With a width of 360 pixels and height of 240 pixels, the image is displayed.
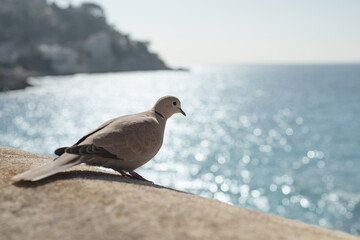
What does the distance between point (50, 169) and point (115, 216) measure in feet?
5.20

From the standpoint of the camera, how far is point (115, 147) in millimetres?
5180

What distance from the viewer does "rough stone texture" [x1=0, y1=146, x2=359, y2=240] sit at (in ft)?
10.6

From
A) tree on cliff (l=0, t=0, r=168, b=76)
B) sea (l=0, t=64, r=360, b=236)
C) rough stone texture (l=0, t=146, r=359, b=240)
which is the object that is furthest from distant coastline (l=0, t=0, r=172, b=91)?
rough stone texture (l=0, t=146, r=359, b=240)

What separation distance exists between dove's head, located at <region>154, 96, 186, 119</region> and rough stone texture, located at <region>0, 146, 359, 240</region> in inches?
84.8

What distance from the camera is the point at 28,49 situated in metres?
127

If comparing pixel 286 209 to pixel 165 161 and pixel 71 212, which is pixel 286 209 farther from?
pixel 71 212

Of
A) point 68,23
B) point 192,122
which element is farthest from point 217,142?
point 68,23

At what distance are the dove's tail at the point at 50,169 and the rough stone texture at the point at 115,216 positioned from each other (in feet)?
0.33

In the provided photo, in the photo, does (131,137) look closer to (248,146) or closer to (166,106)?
(166,106)

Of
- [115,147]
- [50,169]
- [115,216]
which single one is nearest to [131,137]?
[115,147]

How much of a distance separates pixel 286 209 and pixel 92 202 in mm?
21590

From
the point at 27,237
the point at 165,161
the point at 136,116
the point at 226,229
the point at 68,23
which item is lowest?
the point at 165,161

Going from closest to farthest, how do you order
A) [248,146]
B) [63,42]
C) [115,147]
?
[115,147], [248,146], [63,42]

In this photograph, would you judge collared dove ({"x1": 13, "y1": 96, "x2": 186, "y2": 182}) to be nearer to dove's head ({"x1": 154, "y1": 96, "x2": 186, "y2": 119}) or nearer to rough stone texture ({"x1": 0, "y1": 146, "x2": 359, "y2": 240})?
rough stone texture ({"x1": 0, "y1": 146, "x2": 359, "y2": 240})
